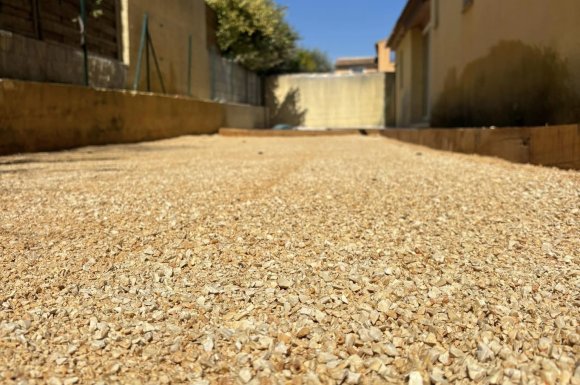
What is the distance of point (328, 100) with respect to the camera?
1655cm

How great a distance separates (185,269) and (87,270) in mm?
311

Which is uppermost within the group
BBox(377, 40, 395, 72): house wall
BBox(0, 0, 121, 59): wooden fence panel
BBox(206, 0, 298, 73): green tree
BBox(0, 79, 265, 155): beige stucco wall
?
BBox(377, 40, 395, 72): house wall

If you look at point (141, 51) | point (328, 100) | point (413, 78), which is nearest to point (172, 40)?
point (141, 51)

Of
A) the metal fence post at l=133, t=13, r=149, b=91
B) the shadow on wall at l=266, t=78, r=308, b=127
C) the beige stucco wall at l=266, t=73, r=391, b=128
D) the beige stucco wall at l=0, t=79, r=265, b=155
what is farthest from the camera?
the shadow on wall at l=266, t=78, r=308, b=127

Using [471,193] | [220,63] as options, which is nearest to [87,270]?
[471,193]

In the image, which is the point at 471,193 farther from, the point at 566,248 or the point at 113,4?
the point at 113,4

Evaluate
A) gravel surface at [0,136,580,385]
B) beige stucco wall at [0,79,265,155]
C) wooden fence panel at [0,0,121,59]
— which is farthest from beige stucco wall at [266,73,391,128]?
gravel surface at [0,136,580,385]

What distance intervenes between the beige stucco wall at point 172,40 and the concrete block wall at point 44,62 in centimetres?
108

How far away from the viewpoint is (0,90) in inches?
161

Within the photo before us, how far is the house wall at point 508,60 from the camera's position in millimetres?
3406

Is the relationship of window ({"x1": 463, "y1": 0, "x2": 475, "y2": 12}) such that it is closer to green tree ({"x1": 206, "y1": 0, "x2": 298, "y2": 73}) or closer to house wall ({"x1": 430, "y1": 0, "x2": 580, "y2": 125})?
house wall ({"x1": 430, "y1": 0, "x2": 580, "y2": 125})

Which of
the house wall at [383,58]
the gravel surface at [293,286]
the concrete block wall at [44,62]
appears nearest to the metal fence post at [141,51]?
the concrete block wall at [44,62]

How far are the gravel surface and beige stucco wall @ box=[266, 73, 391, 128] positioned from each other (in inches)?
557

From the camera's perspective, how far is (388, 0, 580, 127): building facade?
11.2 feet
